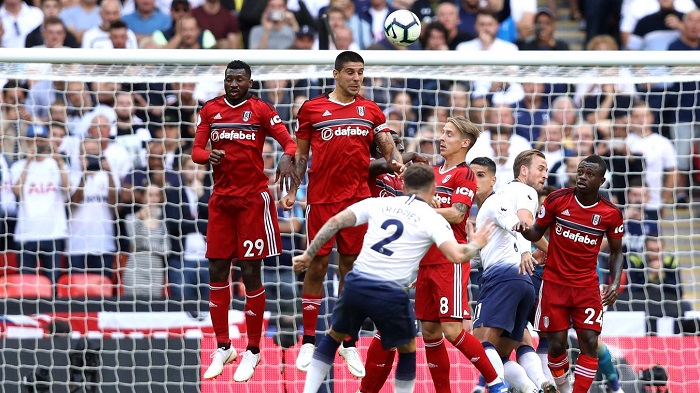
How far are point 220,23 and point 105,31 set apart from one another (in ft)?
4.45

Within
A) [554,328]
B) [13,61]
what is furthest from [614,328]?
[13,61]

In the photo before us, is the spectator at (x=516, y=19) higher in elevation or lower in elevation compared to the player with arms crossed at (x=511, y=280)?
higher

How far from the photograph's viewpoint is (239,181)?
971 cm

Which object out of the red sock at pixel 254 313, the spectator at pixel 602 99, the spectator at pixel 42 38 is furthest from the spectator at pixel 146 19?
the red sock at pixel 254 313

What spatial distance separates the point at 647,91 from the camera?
40.4 feet

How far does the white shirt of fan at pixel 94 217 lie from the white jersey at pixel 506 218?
12.9 feet

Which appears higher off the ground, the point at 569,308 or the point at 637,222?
the point at 637,222

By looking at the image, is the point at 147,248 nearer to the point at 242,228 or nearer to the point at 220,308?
the point at 220,308

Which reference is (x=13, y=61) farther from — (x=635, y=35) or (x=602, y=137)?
(x=635, y=35)

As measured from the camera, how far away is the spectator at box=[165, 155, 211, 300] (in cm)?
1191

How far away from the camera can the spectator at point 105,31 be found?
14.1 metres

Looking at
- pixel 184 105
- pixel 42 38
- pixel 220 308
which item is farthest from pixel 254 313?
pixel 42 38

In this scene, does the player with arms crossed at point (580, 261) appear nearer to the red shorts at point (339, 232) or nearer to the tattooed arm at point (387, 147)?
the tattooed arm at point (387, 147)

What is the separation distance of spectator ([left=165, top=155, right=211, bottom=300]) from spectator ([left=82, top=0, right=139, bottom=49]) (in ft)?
8.67
